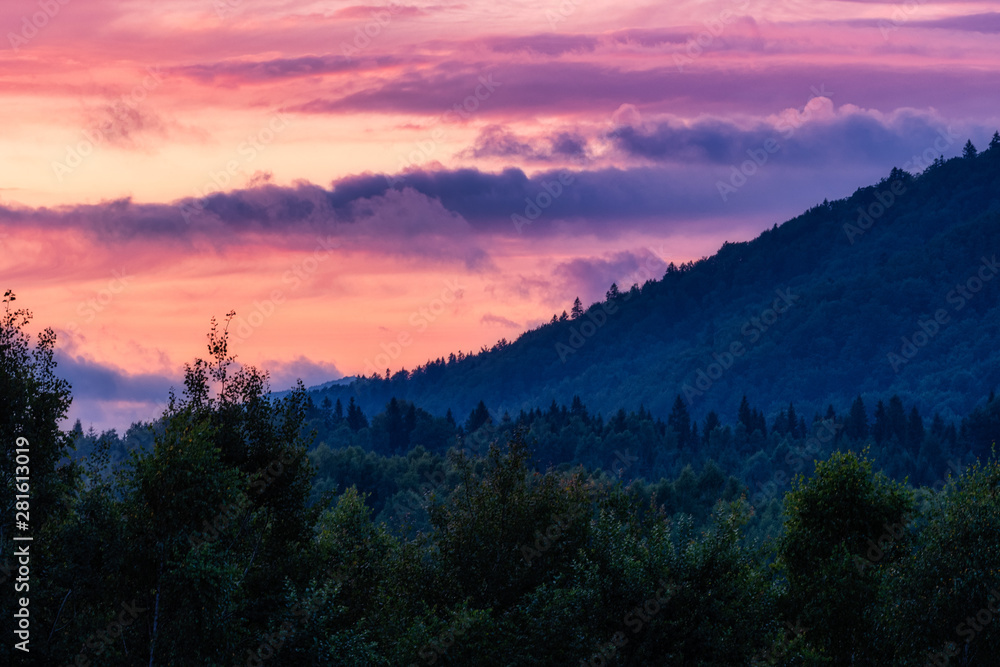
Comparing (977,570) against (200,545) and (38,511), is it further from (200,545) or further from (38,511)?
(38,511)

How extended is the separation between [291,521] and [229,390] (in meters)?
6.80

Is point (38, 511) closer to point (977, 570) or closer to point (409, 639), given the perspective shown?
point (409, 639)

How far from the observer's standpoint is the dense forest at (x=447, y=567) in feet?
146

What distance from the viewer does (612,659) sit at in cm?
4812

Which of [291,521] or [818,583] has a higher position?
[291,521]

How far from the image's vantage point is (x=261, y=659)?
47.7m

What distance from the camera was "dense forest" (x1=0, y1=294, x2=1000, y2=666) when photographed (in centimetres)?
4462

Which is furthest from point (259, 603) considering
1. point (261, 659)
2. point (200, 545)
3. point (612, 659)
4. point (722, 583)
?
point (722, 583)

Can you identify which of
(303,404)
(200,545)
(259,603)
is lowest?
(259,603)

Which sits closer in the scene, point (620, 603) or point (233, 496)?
point (233, 496)

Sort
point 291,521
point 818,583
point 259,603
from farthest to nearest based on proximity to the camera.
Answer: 1. point 818,583
2. point 291,521
3. point 259,603

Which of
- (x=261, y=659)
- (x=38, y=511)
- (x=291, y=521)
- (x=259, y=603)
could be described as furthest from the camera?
(x=291, y=521)

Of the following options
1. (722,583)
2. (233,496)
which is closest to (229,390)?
(233,496)

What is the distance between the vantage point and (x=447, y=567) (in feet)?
206
